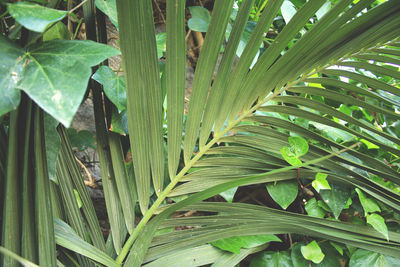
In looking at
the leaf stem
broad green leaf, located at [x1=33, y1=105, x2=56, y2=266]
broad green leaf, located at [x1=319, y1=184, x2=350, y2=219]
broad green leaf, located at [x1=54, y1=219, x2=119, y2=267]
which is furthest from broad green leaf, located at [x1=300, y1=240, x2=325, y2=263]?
broad green leaf, located at [x1=33, y1=105, x2=56, y2=266]

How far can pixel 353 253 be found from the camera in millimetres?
822

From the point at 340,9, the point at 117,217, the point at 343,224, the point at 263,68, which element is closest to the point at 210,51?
the point at 263,68

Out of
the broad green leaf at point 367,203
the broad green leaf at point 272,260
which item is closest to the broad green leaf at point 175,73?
the broad green leaf at point 272,260

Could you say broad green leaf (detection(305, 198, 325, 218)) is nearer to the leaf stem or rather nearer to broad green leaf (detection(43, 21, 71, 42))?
the leaf stem

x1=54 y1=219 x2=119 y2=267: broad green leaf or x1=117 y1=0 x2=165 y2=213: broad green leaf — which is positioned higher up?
x1=117 y1=0 x2=165 y2=213: broad green leaf

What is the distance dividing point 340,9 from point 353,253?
641mm

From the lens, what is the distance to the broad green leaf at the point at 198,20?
1.06m

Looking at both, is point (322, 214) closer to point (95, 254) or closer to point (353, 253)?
point (353, 253)

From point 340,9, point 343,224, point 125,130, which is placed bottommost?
point 343,224

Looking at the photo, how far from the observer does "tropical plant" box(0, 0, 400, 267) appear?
1.55 feet

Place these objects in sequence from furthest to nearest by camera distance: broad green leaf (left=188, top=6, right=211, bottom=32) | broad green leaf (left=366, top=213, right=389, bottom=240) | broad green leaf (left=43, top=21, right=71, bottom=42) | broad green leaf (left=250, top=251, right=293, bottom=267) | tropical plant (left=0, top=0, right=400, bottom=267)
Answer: broad green leaf (left=188, top=6, right=211, bottom=32) < broad green leaf (left=250, top=251, right=293, bottom=267) < broad green leaf (left=366, top=213, right=389, bottom=240) < broad green leaf (left=43, top=21, right=71, bottom=42) < tropical plant (left=0, top=0, right=400, bottom=267)

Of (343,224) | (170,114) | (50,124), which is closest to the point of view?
(50,124)

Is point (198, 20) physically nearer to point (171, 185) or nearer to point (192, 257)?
point (171, 185)

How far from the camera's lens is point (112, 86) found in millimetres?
680
